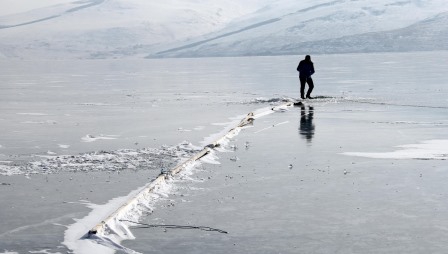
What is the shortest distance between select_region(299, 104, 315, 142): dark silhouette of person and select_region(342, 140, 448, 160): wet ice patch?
264cm

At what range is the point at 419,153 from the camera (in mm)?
14883

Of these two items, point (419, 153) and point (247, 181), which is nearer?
point (247, 181)

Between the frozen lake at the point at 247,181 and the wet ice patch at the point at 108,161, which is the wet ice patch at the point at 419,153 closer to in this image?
the frozen lake at the point at 247,181

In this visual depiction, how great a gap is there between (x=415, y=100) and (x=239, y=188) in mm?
21135

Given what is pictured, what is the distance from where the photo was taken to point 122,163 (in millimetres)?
14086

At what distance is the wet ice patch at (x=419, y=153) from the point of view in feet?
47.3

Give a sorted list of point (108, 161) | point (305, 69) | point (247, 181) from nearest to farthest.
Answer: point (247, 181), point (108, 161), point (305, 69)

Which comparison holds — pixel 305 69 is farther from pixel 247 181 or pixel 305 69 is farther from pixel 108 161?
pixel 247 181

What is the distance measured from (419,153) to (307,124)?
670 centimetres

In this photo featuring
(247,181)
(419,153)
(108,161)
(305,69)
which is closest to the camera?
(247,181)

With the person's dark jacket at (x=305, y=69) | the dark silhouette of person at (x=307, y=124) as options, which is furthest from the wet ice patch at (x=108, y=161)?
the person's dark jacket at (x=305, y=69)

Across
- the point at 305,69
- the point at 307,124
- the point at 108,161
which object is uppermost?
the point at 305,69

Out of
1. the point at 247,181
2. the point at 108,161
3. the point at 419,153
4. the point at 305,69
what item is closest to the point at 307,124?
the point at 419,153

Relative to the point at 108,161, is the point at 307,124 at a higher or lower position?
higher
